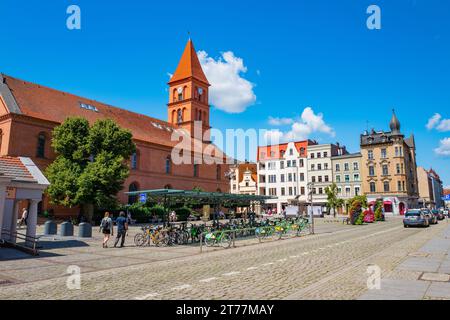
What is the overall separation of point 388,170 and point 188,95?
43.8 m

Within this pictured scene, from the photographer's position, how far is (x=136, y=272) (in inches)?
424

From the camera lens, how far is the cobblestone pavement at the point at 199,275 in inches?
305

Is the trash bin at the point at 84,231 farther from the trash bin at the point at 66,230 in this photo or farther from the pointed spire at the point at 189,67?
the pointed spire at the point at 189,67

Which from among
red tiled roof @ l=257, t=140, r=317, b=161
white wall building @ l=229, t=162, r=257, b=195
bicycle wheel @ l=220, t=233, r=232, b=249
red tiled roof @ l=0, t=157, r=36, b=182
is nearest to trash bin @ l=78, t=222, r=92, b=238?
red tiled roof @ l=0, t=157, r=36, b=182

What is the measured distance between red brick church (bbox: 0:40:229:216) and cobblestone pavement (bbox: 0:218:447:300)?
Answer: 2659 cm

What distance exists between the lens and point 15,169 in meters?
17.2

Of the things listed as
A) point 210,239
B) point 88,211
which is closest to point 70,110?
point 88,211

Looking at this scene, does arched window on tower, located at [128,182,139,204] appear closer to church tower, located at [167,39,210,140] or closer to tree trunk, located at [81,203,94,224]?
tree trunk, located at [81,203,94,224]

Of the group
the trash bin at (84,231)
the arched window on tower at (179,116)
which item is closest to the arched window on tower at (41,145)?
the trash bin at (84,231)

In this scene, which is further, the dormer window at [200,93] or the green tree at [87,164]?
the dormer window at [200,93]

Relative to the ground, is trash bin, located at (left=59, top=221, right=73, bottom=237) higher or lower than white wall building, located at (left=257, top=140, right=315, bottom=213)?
lower

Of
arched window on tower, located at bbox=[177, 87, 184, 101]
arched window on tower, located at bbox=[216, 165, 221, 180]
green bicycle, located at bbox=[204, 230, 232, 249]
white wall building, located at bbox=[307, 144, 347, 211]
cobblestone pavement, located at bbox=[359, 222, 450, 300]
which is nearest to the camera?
cobblestone pavement, located at bbox=[359, 222, 450, 300]

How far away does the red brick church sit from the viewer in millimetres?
37156
